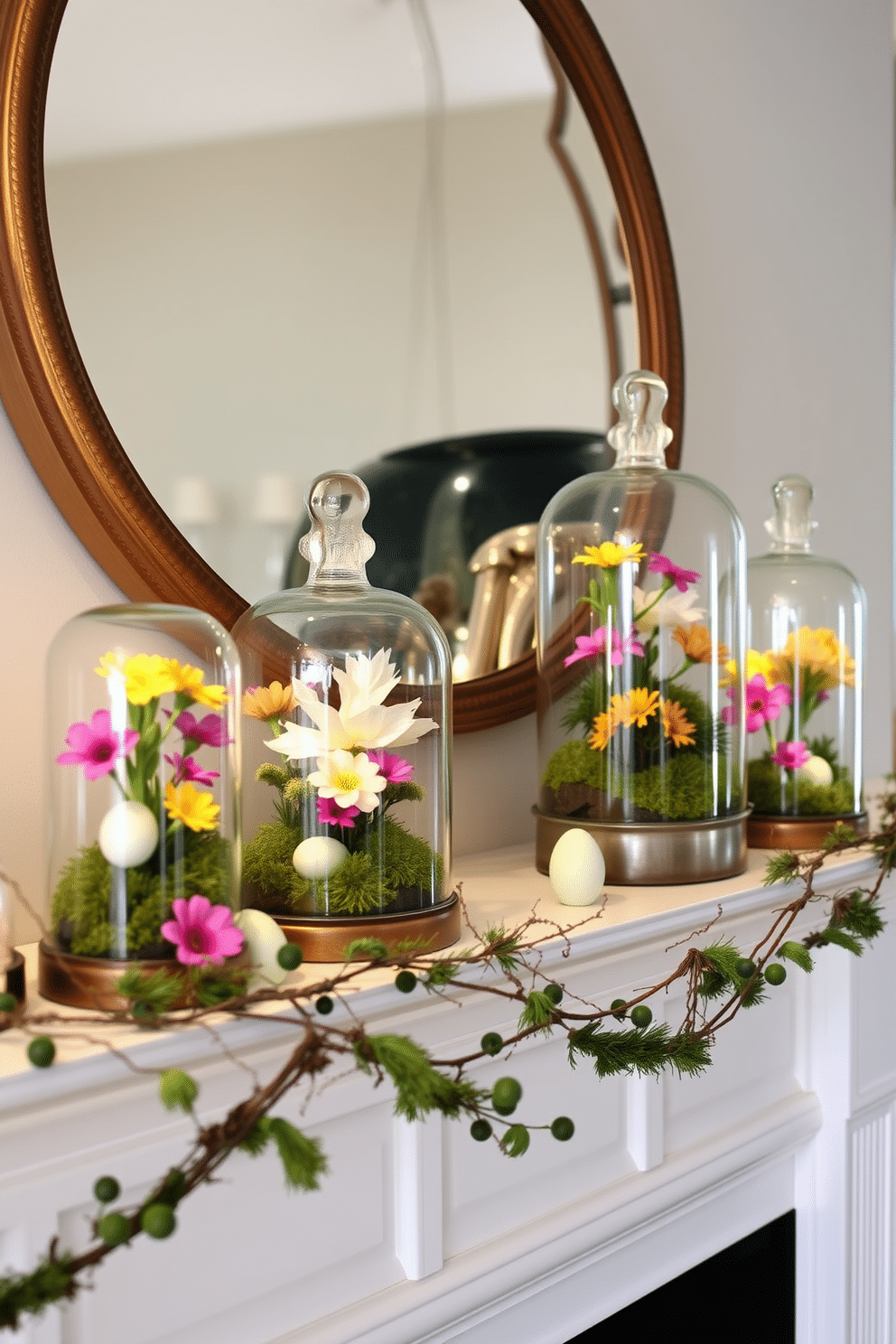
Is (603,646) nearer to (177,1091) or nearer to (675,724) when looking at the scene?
(675,724)

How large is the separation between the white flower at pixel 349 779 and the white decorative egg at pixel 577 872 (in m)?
0.22

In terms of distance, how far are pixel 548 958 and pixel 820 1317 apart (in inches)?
33.2

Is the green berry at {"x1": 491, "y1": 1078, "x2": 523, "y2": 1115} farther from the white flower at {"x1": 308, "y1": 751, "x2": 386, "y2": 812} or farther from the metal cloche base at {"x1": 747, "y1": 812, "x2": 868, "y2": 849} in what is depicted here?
the metal cloche base at {"x1": 747, "y1": 812, "x2": 868, "y2": 849}

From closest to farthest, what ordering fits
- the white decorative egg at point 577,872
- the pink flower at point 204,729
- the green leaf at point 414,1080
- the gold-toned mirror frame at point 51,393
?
the green leaf at point 414,1080 → the pink flower at point 204,729 → the gold-toned mirror frame at point 51,393 → the white decorative egg at point 577,872

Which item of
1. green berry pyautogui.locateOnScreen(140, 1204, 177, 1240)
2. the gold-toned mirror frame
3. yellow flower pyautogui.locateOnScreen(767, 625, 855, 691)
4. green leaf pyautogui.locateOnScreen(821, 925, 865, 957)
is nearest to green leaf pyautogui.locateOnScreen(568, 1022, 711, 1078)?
green leaf pyautogui.locateOnScreen(821, 925, 865, 957)

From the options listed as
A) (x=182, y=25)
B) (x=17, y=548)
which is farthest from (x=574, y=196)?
(x=17, y=548)

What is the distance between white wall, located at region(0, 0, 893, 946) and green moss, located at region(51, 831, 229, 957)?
54 cm

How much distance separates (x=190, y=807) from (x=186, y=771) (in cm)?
2

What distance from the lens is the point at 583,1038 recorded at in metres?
0.81

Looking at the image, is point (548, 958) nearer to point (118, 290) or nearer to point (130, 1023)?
point (130, 1023)

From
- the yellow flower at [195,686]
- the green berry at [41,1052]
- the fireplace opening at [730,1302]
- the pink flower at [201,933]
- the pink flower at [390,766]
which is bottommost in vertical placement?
the fireplace opening at [730,1302]

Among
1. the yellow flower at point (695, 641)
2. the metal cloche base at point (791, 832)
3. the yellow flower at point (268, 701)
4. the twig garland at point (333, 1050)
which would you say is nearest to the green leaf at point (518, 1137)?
the twig garland at point (333, 1050)

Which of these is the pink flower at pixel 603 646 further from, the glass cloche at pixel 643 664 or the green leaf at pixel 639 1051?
the green leaf at pixel 639 1051

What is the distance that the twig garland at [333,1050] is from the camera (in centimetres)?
56
